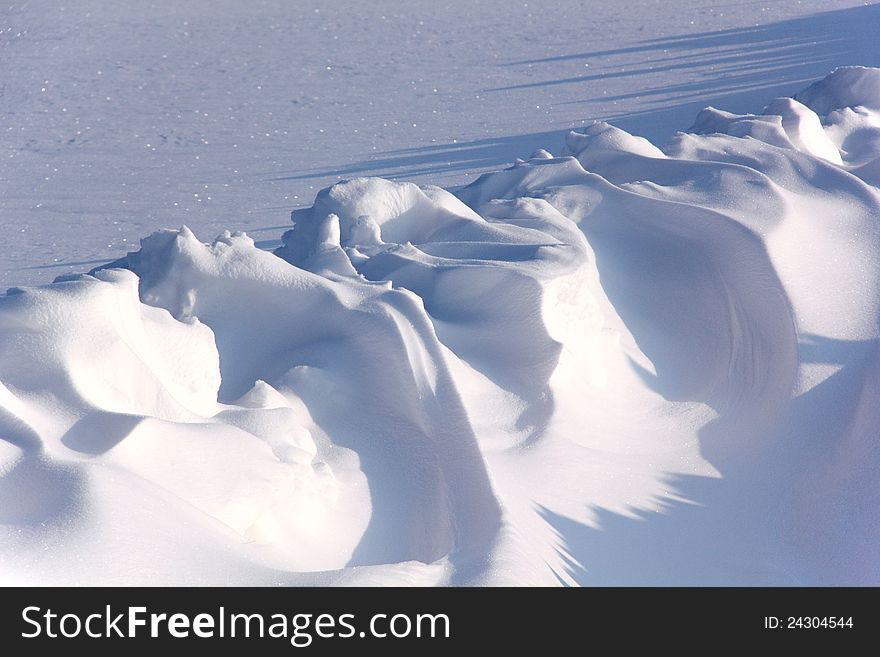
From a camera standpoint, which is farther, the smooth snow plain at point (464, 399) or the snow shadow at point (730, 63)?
the snow shadow at point (730, 63)

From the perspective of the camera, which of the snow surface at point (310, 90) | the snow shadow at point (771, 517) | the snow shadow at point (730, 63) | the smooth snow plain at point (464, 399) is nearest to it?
the smooth snow plain at point (464, 399)

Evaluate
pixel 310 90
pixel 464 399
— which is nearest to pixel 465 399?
pixel 464 399

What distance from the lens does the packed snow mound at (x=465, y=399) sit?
1608mm

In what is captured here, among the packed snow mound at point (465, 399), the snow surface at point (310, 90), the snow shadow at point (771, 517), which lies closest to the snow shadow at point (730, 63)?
the snow surface at point (310, 90)

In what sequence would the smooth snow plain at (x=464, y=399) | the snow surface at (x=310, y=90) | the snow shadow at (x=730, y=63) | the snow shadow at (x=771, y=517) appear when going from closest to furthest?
the smooth snow plain at (x=464, y=399)
the snow shadow at (x=771, y=517)
the snow surface at (x=310, y=90)
the snow shadow at (x=730, y=63)

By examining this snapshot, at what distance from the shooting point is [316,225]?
2.79 metres

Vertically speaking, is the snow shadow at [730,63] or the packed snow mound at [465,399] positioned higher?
the packed snow mound at [465,399]

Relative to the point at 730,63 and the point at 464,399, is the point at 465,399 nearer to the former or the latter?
the point at 464,399

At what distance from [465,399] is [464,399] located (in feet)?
0.06

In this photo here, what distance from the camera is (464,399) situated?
78.8 inches

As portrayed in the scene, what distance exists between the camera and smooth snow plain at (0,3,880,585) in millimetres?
1605

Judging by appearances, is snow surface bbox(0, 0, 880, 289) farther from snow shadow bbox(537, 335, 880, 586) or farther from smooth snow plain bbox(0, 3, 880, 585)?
snow shadow bbox(537, 335, 880, 586)

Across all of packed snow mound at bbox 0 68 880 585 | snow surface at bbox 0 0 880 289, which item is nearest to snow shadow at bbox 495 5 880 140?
snow surface at bbox 0 0 880 289

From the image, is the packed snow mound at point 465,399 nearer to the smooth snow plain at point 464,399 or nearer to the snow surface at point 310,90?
the smooth snow plain at point 464,399
